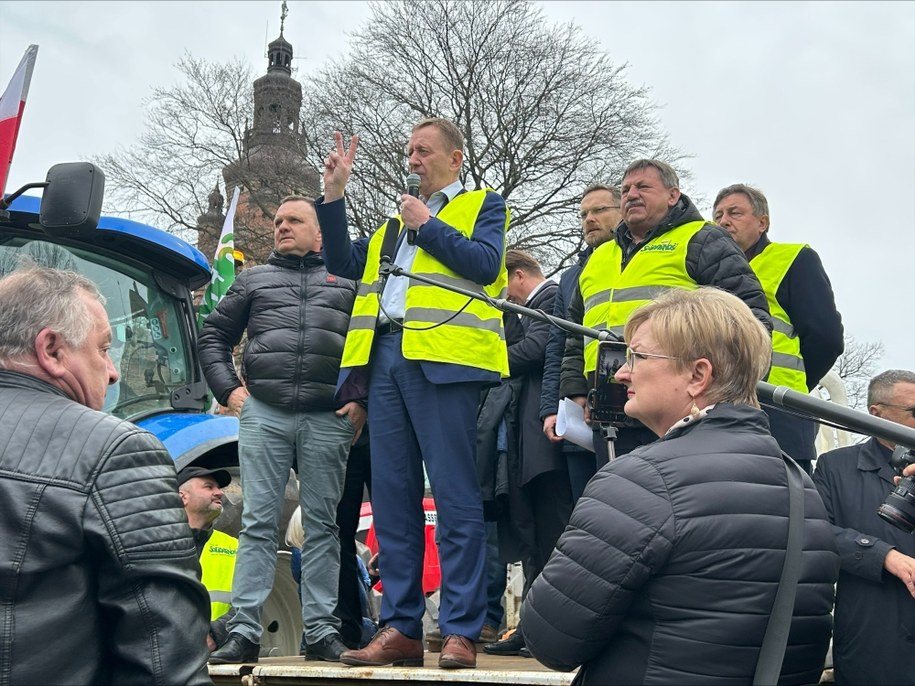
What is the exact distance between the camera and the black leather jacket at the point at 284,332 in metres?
5.08

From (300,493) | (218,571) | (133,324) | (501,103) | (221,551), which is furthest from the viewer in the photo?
(501,103)

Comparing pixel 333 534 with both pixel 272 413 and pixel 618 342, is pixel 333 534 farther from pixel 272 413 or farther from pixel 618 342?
pixel 618 342

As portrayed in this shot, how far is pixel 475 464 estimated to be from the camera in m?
4.46

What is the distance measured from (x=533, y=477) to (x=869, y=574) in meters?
1.88

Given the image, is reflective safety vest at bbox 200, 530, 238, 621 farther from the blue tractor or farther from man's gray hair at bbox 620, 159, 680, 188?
man's gray hair at bbox 620, 159, 680, 188

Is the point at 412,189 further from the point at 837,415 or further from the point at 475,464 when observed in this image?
the point at 837,415

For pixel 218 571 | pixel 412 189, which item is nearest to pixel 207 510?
pixel 218 571

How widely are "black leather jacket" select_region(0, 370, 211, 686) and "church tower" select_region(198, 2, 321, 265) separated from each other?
74.6 ft

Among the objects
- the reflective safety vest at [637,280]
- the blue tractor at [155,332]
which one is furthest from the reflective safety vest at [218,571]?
the reflective safety vest at [637,280]

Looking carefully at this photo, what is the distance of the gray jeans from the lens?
16.2 ft

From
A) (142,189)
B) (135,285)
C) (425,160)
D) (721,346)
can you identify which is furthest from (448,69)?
(721,346)

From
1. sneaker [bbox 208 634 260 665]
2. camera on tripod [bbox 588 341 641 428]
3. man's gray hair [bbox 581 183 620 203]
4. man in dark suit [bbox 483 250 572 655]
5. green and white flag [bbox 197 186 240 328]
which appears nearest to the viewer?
camera on tripod [bbox 588 341 641 428]

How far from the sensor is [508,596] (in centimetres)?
694

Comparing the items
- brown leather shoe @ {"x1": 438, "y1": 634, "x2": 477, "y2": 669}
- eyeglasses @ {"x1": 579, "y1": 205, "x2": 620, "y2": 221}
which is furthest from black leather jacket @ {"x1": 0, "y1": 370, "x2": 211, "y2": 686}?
eyeglasses @ {"x1": 579, "y1": 205, "x2": 620, "y2": 221}
